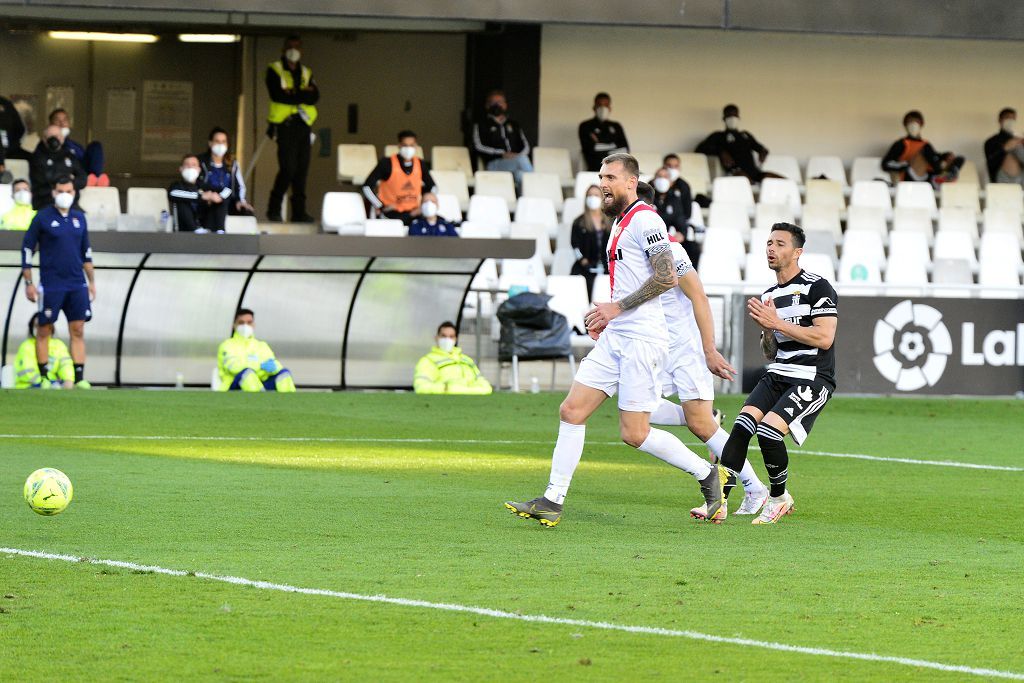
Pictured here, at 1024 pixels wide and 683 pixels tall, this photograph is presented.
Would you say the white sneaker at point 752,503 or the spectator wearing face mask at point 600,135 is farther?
the spectator wearing face mask at point 600,135

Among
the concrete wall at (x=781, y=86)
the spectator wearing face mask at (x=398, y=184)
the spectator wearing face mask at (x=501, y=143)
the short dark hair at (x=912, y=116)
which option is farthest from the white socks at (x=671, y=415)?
the short dark hair at (x=912, y=116)

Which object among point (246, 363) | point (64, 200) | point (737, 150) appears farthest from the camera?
point (737, 150)

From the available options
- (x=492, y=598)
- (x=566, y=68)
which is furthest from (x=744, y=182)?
(x=492, y=598)

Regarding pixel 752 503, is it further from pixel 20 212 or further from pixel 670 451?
pixel 20 212

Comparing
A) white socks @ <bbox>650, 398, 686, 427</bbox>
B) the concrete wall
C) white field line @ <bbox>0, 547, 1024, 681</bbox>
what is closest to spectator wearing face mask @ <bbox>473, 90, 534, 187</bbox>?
the concrete wall

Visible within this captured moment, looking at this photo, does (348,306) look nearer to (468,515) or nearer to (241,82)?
(241,82)

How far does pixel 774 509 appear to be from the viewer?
9180 mm

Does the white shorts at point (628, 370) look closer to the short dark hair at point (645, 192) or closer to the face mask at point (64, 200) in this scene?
the short dark hair at point (645, 192)

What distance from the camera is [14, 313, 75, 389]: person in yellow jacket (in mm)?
18172

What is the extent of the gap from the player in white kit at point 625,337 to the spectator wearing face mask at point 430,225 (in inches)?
431


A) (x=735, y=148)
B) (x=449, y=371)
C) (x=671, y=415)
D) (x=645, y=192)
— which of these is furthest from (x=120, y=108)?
(x=645, y=192)

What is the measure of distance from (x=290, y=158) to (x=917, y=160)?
1037 centimetres

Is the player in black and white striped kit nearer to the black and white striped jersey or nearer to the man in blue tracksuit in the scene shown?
the black and white striped jersey

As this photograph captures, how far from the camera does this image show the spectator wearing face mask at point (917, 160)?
2670cm
